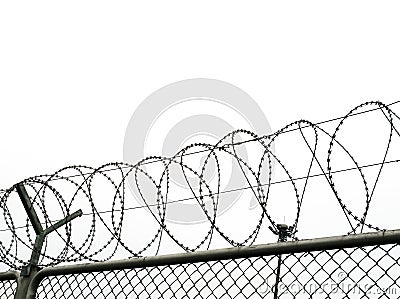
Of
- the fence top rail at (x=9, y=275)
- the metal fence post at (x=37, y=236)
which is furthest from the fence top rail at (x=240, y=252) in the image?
the fence top rail at (x=9, y=275)

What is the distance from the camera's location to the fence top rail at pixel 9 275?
385 centimetres

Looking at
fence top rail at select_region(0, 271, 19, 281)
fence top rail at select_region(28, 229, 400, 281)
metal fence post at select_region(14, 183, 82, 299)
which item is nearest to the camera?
fence top rail at select_region(28, 229, 400, 281)

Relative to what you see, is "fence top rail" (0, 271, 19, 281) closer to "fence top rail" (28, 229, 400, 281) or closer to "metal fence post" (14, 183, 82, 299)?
"metal fence post" (14, 183, 82, 299)

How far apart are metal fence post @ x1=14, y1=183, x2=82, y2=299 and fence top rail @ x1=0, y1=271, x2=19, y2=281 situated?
7 centimetres

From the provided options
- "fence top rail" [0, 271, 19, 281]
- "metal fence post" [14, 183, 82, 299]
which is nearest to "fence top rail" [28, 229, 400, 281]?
"metal fence post" [14, 183, 82, 299]

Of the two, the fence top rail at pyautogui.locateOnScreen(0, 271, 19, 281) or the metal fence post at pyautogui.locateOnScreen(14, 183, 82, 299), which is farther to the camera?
the fence top rail at pyautogui.locateOnScreen(0, 271, 19, 281)

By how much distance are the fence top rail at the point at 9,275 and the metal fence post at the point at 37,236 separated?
2.9 inches

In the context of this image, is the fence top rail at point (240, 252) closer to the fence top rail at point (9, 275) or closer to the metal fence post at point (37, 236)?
the metal fence post at point (37, 236)

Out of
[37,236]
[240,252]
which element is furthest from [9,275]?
[240,252]

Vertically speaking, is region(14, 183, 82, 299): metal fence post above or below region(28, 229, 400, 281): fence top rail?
above

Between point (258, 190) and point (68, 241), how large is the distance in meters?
1.59

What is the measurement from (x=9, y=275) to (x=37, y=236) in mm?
350

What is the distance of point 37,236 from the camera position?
158 inches

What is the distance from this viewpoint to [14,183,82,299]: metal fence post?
12.2ft
